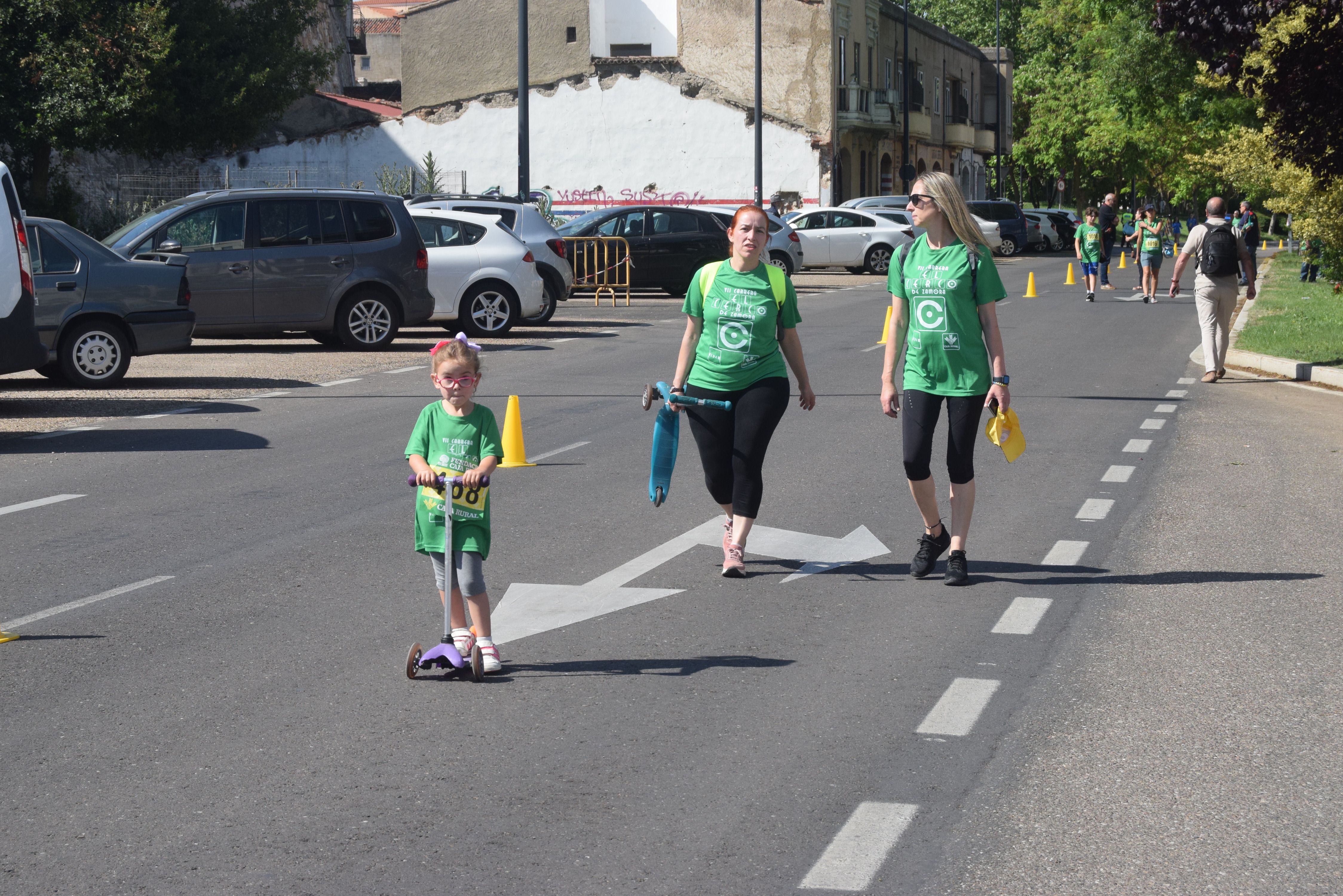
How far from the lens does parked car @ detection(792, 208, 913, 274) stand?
41.2 meters

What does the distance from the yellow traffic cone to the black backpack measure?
876 cm

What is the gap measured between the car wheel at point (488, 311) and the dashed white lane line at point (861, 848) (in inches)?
686

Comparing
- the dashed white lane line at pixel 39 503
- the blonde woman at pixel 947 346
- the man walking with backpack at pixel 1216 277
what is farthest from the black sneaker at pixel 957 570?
the man walking with backpack at pixel 1216 277

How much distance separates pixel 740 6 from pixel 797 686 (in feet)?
160

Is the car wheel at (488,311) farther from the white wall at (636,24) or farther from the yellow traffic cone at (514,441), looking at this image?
the white wall at (636,24)

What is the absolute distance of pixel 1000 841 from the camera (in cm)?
435

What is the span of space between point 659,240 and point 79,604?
23993mm

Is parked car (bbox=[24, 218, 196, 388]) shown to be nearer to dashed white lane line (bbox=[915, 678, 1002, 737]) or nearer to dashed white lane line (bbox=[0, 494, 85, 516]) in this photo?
dashed white lane line (bbox=[0, 494, 85, 516])

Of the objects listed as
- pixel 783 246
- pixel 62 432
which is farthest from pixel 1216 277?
pixel 783 246

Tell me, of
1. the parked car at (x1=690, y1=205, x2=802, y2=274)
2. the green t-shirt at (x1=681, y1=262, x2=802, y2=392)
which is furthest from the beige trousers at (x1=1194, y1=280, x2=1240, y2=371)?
the parked car at (x1=690, y1=205, x2=802, y2=274)

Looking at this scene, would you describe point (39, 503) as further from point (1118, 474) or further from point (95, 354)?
point (1118, 474)

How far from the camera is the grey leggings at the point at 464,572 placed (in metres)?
5.87

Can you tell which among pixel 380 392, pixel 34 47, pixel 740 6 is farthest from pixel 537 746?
pixel 740 6

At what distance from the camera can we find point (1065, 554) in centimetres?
826
